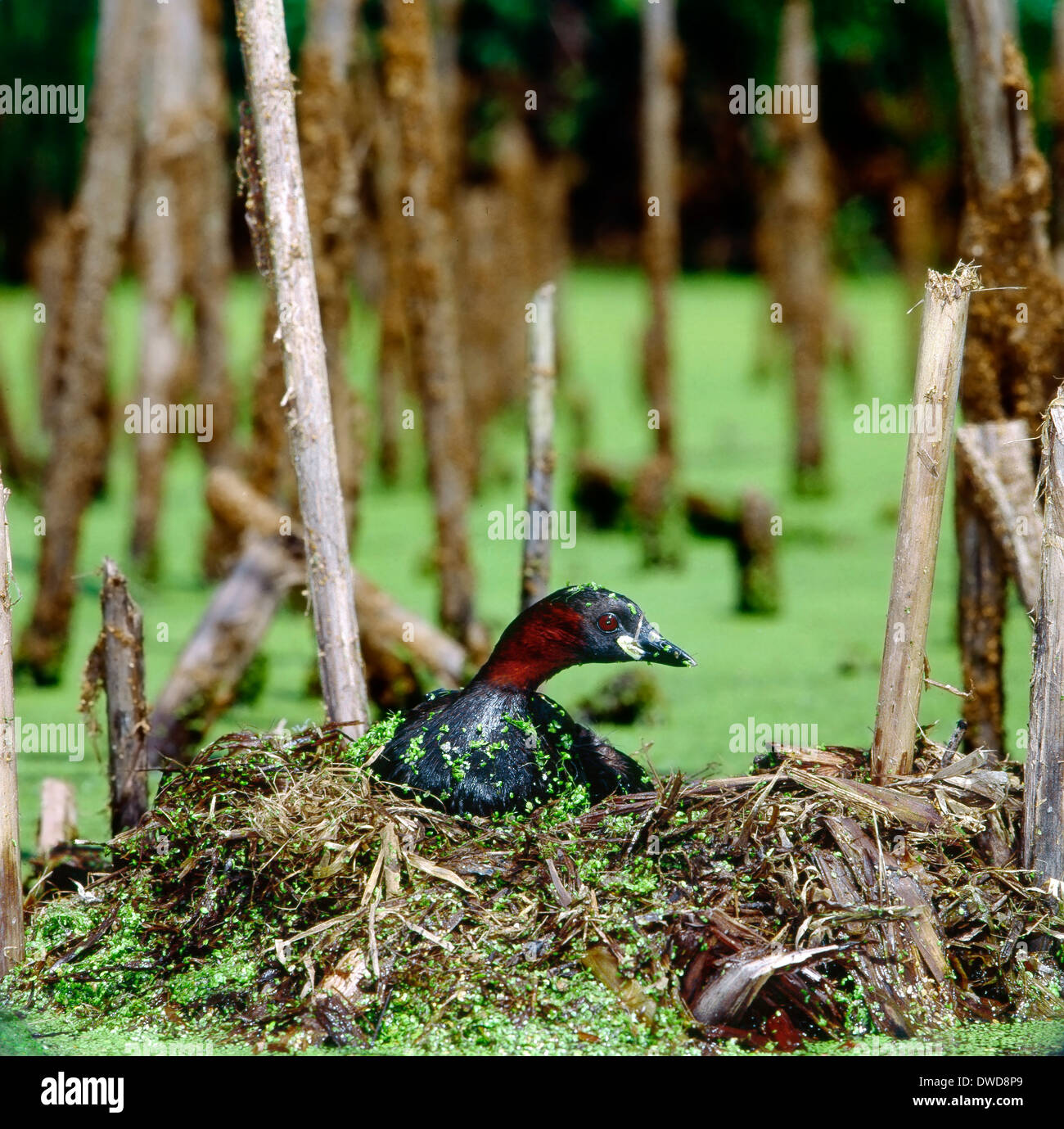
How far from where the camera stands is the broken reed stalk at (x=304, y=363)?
11.5 ft

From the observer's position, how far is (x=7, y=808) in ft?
9.74

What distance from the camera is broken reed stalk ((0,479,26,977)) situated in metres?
2.96

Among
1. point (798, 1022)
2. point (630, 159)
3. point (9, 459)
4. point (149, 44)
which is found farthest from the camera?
point (630, 159)

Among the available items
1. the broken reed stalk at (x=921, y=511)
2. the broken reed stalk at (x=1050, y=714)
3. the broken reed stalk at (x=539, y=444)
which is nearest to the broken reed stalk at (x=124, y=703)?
the broken reed stalk at (x=539, y=444)

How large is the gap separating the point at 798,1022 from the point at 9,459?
7724 millimetres

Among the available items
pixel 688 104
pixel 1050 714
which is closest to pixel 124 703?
pixel 1050 714

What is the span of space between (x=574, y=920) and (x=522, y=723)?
0.51m

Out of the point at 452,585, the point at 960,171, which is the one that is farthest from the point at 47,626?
the point at 960,171

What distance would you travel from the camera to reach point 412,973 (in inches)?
109

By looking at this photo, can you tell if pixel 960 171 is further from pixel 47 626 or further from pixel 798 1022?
pixel 47 626

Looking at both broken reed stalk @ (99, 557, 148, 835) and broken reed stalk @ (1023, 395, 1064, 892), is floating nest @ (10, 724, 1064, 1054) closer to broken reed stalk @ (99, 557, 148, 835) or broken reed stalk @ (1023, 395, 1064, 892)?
broken reed stalk @ (1023, 395, 1064, 892)

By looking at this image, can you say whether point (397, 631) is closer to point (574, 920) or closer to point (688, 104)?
point (574, 920)

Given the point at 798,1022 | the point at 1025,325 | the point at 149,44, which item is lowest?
the point at 798,1022

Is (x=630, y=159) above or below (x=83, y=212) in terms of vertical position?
above
